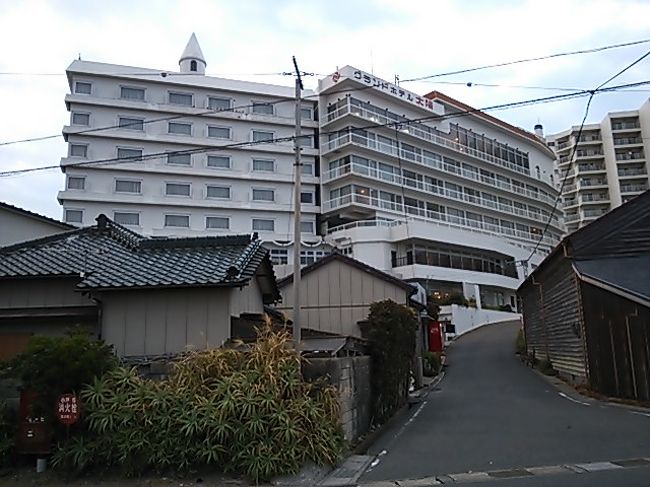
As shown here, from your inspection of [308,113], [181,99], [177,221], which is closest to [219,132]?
[181,99]

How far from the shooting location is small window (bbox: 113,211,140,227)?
148ft

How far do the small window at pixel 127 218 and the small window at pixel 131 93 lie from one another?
10.2 m

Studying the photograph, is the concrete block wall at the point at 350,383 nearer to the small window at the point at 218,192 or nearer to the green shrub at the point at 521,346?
the green shrub at the point at 521,346

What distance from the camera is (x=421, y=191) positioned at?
53.8 meters

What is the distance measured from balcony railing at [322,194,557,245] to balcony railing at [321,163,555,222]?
197 centimetres

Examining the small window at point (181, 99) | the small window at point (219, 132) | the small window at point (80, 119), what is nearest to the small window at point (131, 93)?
the small window at point (181, 99)

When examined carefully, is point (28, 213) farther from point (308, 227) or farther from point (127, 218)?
point (308, 227)

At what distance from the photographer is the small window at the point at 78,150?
44.7 metres

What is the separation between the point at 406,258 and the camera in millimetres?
46125

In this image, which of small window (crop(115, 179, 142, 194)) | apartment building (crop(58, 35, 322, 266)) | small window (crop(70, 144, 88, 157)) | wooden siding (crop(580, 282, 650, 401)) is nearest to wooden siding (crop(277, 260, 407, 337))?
wooden siding (crop(580, 282, 650, 401))

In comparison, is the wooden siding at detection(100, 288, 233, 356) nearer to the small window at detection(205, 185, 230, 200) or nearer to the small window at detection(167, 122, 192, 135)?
the small window at detection(205, 185, 230, 200)

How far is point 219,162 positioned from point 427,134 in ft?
69.9

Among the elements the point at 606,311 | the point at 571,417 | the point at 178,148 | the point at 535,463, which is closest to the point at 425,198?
the point at 178,148

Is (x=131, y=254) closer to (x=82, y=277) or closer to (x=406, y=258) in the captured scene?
(x=82, y=277)
